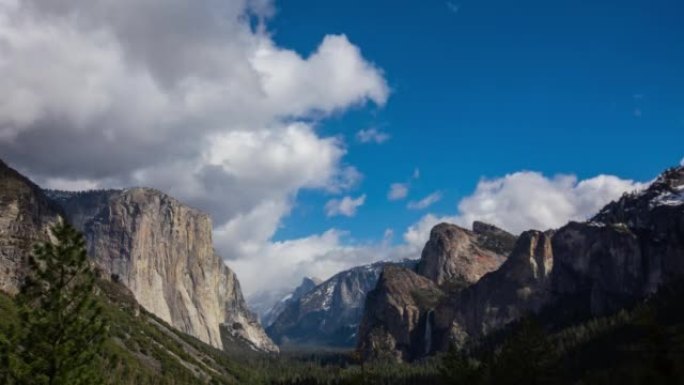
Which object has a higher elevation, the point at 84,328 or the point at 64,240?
the point at 64,240

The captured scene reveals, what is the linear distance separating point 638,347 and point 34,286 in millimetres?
40620

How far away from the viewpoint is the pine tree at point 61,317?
4353cm

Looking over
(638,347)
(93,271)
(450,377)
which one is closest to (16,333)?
(93,271)

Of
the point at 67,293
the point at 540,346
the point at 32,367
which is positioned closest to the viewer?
the point at 32,367

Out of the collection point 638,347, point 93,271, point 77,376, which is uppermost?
point 93,271

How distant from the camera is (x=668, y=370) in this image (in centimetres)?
4484

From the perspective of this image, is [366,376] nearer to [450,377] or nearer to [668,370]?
[450,377]

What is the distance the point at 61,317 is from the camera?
147 ft

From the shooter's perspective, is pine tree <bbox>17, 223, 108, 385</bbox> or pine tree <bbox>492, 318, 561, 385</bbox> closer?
pine tree <bbox>17, 223, 108, 385</bbox>

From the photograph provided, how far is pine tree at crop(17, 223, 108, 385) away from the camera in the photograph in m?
43.5

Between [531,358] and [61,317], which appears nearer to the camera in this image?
[61,317]

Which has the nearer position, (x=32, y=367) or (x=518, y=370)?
(x=32, y=367)

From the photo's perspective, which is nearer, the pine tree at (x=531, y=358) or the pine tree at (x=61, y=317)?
the pine tree at (x=61, y=317)

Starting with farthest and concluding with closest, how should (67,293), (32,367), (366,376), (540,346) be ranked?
(366,376)
(540,346)
(67,293)
(32,367)
